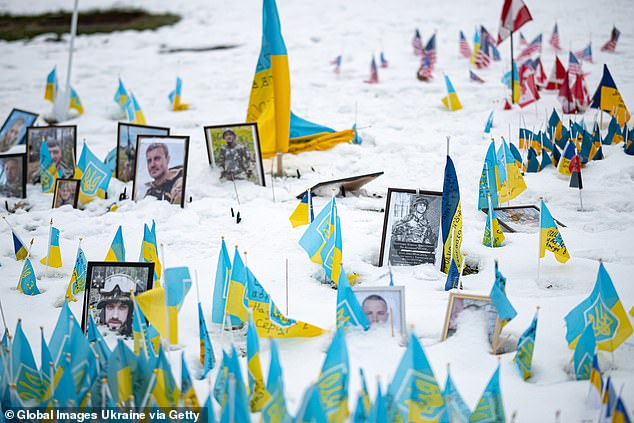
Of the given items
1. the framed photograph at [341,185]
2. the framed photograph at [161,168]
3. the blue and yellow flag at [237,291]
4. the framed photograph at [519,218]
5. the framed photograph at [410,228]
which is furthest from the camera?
the framed photograph at [161,168]

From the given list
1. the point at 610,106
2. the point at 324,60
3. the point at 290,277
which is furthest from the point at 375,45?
the point at 290,277

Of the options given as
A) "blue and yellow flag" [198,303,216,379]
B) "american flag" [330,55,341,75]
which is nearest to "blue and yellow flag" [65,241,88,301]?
"blue and yellow flag" [198,303,216,379]

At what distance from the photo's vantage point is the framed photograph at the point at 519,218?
440 cm

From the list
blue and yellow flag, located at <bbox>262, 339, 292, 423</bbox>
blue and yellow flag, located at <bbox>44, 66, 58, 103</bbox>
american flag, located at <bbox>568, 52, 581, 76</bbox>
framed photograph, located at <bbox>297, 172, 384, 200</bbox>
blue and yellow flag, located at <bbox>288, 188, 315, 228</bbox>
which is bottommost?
blue and yellow flag, located at <bbox>262, 339, 292, 423</bbox>

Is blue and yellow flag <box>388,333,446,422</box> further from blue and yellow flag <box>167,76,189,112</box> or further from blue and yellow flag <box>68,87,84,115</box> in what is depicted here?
blue and yellow flag <box>68,87,84,115</box>

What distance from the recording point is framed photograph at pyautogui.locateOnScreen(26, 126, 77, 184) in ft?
19.6

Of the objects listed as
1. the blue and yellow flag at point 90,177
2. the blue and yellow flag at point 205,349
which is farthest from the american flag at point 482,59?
the blue and yellow flag at point 205,349

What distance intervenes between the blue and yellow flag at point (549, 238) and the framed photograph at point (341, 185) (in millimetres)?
1523

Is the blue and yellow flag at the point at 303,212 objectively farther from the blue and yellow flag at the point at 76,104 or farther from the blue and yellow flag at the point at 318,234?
the blue and yellow flag at the point at 76,104

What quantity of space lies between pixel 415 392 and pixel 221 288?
1290 millimetres

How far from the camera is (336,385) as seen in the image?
2559 millimetres

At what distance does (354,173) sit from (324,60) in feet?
14.5

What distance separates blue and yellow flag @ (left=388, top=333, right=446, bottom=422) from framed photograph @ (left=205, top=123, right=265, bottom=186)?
315 cm

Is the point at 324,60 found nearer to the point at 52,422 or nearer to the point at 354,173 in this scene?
the point at 354,173
